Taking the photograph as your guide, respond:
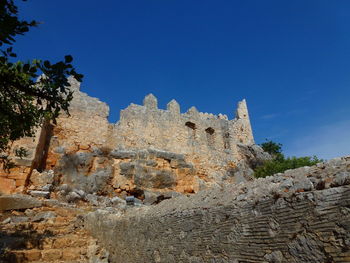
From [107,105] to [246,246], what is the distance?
14.5 metres

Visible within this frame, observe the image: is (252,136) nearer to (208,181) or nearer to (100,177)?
(208,181)

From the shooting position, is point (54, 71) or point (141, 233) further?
point (141, 233)

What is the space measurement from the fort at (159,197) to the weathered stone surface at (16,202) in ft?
0.11

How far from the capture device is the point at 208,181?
57.1 ft

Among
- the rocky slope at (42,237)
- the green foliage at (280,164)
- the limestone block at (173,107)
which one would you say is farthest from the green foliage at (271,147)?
the rocky slope at (42,237)

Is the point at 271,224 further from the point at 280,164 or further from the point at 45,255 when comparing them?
the point at 280,164

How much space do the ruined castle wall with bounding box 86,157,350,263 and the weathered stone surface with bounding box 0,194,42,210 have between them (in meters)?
6.56

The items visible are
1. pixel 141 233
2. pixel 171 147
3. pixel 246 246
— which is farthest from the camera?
pixel 171 147

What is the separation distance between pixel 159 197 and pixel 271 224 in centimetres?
1141

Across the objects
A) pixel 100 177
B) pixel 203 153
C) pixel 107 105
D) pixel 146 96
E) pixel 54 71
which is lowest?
pixel 54 71

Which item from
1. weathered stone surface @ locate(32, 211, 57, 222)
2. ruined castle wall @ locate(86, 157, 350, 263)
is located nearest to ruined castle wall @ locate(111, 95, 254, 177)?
weathered stone surface @ locate(32, 211, 57, 222)

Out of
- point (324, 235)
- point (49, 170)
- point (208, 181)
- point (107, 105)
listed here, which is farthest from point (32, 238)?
point (208, 181)

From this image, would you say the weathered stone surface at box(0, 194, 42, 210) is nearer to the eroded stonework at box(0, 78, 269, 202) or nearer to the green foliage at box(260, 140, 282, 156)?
the eroded stonework at box(0, 78, 269, 202)

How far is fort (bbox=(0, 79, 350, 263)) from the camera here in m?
2.09
